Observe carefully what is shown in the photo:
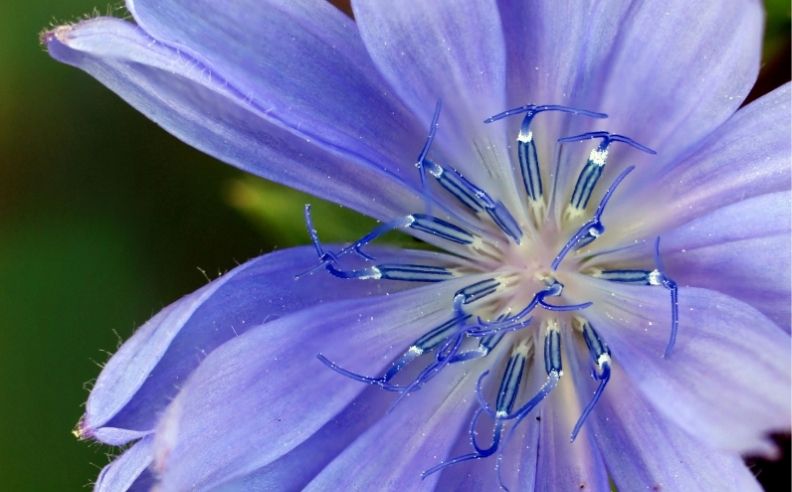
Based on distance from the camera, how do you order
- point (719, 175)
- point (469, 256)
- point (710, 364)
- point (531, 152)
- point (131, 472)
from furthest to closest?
point (469, 256), point (531, 152), point (719, 175), point (131, 472), point (710, 364)

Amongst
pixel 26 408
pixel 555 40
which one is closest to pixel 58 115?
pixel 26 408

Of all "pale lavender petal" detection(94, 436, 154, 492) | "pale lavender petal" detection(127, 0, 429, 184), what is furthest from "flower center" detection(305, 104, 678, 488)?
"pale lavender petal" detection(94, 436, 154, 492)

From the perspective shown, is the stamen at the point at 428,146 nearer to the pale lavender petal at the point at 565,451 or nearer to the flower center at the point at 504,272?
the flower center at the point at 504,272

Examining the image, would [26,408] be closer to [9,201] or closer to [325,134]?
[9,201]

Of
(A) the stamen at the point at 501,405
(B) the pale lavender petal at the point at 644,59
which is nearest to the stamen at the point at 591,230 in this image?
(B) the pale lavender petal at the point at 644,59

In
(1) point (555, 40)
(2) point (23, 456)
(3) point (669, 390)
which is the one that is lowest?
(2) point (23, 456)

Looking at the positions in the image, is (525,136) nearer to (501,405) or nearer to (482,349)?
(482,349)

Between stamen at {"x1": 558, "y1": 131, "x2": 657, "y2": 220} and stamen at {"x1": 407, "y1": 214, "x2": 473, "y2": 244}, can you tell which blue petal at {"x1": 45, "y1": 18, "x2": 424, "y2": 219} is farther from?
stamen at {"x1": 558, "y1": 131, "x2": 657, "y2": 220}

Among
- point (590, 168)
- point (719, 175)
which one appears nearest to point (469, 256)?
point (590, 168)
